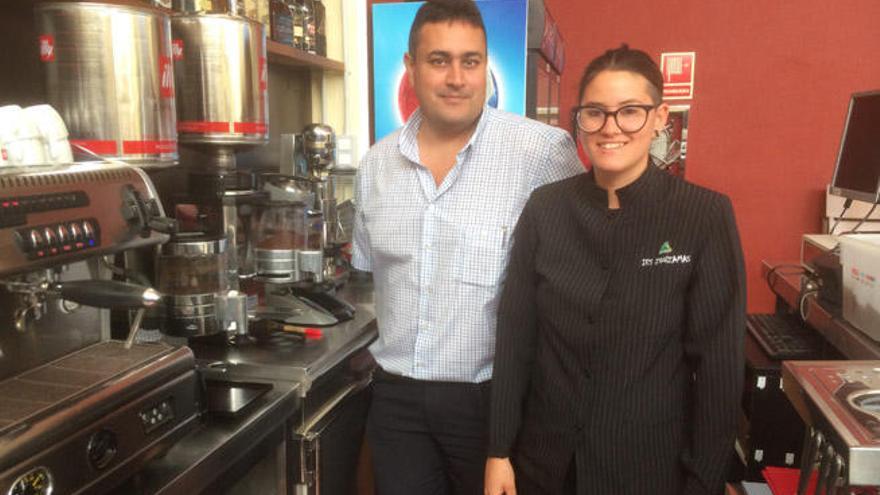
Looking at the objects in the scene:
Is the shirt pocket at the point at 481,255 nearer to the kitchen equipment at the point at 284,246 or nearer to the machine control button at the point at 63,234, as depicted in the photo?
the kitchen equipment at the point at 284,246

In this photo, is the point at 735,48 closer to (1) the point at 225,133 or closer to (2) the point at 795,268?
(2) the point at 795,268

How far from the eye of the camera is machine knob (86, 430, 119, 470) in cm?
95

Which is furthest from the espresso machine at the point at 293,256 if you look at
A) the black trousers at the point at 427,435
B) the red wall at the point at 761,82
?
the red wall at the point at 761,82

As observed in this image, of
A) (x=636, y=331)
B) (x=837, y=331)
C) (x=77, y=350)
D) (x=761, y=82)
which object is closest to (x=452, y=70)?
(x=636, y=331)

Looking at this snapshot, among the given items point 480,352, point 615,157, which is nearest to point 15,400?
point 480,352

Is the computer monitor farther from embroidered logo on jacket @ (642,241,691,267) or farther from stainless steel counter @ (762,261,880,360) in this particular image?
embroidered logo on jacket @ (642,241,691,267)

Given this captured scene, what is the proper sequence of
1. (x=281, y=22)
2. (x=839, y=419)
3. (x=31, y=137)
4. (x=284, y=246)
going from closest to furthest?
1. (x=31, y=137)
2. (x=839, y=419)
3. (x=284, y=246)
4. (x=281, y=22)

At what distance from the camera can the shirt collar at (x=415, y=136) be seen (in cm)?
A: 161

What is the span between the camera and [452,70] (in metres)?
1.55

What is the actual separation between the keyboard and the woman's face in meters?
1.38

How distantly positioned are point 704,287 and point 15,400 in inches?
43.5

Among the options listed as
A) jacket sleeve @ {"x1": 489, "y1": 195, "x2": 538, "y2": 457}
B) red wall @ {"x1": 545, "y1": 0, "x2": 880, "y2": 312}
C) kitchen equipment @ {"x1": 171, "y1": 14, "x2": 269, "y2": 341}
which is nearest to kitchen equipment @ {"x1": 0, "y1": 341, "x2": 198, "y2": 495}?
kitchen equipment @ {"x1": 171, "y1": 14, "x2": 269, "y2": 341}

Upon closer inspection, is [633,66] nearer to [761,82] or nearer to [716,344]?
[716,344]

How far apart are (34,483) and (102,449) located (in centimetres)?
11
